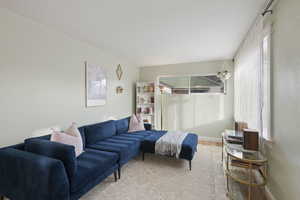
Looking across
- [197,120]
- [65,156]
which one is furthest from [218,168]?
[65,156]

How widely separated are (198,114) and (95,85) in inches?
122

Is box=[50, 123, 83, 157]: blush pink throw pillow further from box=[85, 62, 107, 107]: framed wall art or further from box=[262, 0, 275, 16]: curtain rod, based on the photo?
box=[262, 0, 275, 16]: curtain rod

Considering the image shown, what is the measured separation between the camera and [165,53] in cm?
373

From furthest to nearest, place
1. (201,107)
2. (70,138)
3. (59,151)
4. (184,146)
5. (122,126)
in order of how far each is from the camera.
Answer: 1. (201,107)
2. (122,126)
3. (184,146)
4. (70,138)
5. (59,151)

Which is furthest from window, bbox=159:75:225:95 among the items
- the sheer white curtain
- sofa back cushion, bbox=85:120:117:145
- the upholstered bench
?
sofa back cushion, bbox=85:120:117:145

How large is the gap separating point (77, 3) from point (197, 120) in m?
4.07

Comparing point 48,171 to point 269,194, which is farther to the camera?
point 269,194

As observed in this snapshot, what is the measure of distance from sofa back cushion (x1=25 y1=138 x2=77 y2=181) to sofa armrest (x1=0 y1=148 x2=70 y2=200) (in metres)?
0.10

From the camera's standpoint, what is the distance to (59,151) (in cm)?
163

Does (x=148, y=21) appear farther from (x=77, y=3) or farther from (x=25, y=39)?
(x=25, y=39)

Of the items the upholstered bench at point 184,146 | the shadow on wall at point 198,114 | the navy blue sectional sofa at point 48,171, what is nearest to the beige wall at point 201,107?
the shadow on wall at point 198,114

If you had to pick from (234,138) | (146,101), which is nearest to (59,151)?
(234,138)

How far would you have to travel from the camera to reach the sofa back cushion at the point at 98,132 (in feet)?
8.81

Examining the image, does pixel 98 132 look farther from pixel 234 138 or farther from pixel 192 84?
pixel 192 84
